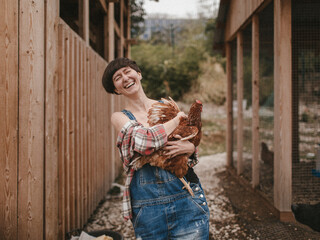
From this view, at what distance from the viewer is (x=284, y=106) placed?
10.9ft

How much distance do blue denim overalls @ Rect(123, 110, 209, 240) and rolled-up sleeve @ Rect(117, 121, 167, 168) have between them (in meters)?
0.17

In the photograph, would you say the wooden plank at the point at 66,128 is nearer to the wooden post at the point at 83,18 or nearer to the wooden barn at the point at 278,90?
the wooden post at the point at 83,18

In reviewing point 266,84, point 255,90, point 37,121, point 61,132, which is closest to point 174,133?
point 37,121

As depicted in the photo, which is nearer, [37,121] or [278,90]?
[37,121]

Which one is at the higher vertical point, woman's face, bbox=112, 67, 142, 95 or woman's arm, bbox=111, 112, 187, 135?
woman's face, bbox=112, 67, 142, 95

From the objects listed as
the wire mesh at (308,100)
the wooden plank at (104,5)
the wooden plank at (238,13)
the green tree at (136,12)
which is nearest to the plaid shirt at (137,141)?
the wire mesh at (308,100)

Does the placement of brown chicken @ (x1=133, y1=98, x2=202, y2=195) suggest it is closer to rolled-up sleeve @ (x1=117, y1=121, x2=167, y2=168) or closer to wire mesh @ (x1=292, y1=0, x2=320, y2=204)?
rolled-up sleeve @ (x1=117, y1=121, x2=167, y2=168)

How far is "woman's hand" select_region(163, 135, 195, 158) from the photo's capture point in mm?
1441

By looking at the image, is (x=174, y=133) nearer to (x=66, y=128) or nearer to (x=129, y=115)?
(x=129, y=115)

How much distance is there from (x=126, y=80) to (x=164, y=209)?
2.54 ft

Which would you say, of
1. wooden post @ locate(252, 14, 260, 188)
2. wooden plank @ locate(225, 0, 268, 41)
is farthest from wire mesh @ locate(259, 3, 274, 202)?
wooden post @ locate(252, 14, 260, 188)

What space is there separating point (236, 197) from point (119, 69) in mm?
3871

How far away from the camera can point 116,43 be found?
22.8ft

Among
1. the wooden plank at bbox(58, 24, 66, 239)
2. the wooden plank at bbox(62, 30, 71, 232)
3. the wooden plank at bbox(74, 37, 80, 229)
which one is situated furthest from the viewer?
the wooden plank at bbox(74, 37, 80, 229)
